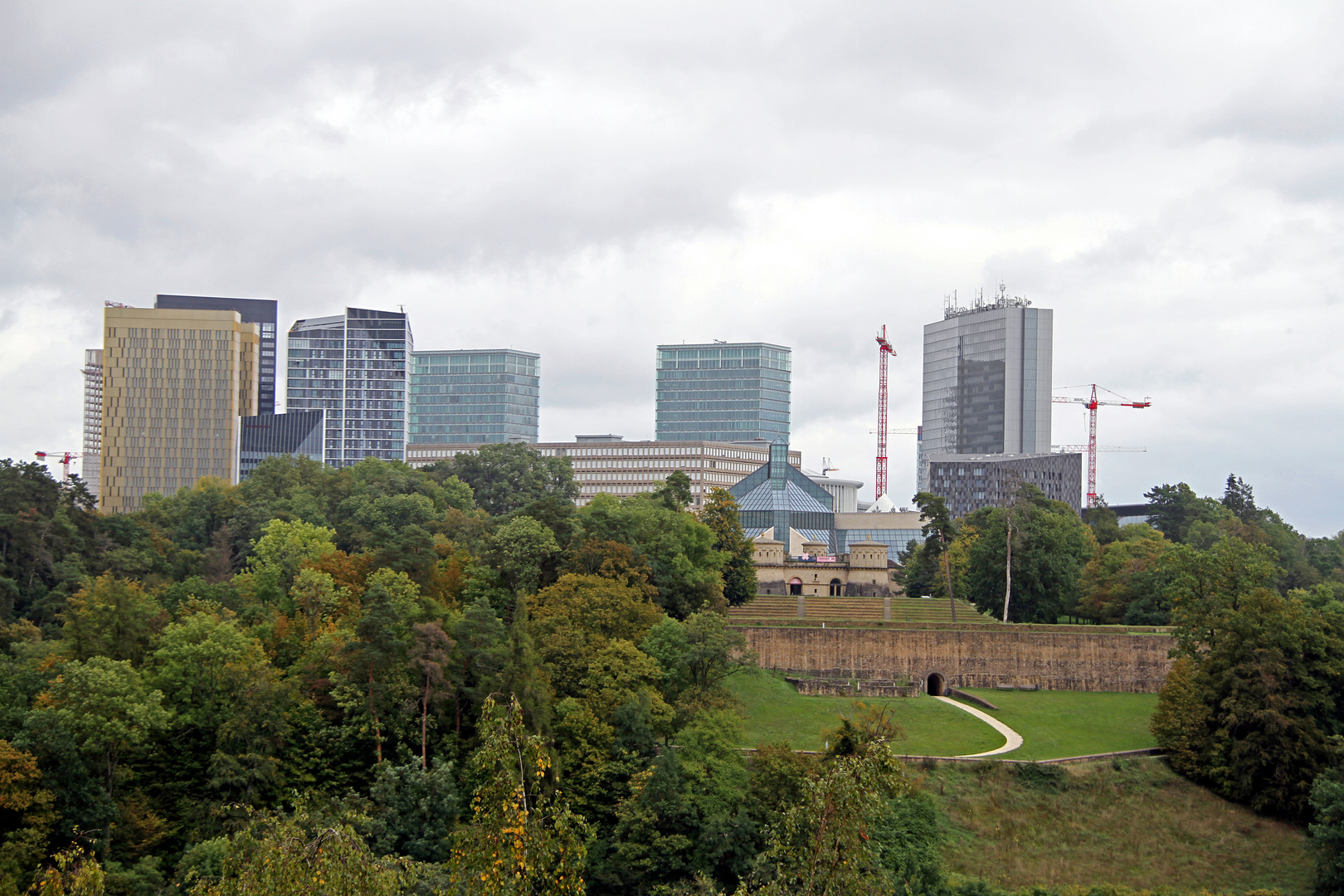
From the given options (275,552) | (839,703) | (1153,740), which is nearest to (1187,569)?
(1153,740)

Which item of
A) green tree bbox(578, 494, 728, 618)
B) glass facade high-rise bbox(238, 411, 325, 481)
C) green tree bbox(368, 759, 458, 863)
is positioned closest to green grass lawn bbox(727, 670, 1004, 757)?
green tree bbox(578, 494, 728, 618)

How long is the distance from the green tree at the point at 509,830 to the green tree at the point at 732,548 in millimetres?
54322

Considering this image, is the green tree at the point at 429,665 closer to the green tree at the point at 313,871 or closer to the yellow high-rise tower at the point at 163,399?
the green tree at the point at 313,871

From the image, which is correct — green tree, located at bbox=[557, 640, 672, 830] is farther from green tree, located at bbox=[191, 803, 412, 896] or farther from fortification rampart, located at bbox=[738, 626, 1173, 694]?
green tree, located at bbox=[191, 803, 412, 896]

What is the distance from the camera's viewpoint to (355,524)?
3305 inches

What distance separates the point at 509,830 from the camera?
53.7 ft

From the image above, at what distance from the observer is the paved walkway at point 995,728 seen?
2078 inches

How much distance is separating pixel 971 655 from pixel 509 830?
175 ft

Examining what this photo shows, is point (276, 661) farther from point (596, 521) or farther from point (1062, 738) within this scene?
point (1062, 738)

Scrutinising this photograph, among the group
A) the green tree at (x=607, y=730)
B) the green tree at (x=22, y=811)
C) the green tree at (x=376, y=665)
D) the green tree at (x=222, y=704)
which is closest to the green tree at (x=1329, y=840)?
the green tree at (x=607, y=730)

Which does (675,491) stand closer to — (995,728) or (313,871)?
(995,728)

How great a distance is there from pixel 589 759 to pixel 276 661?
59.6 ft

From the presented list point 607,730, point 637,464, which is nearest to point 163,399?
point 637,464

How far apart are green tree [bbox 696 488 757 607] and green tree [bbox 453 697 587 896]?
178 feet
